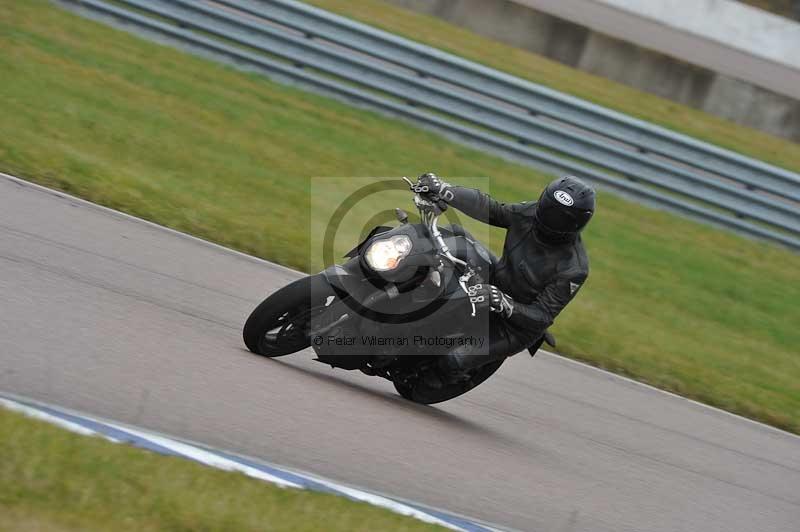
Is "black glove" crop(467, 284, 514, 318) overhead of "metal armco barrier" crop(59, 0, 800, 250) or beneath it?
overhead

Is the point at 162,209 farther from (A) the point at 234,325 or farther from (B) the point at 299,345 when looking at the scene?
(B) the point at 299,345

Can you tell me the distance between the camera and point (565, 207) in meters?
6.16

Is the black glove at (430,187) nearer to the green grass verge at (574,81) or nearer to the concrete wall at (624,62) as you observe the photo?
the green grass verge at (574,81)

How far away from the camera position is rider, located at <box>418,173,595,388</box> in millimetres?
6245

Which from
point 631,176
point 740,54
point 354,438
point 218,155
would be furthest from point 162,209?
point 740,54

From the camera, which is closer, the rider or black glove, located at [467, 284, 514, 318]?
black glove, located at [467, 284, 514, 318]

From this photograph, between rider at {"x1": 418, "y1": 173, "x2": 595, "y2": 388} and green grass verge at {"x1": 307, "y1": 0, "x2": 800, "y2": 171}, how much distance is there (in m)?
12.1

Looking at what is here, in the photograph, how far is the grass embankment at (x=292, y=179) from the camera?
31.6ft

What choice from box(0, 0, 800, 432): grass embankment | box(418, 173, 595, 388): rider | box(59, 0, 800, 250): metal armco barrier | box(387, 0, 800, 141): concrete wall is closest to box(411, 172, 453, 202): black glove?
box(418, 173, 595, 388): rider

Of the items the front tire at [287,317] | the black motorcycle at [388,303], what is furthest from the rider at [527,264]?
the front tire at [287,317]

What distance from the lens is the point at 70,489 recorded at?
155 inches

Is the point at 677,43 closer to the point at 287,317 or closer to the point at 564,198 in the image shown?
the point at 564,198

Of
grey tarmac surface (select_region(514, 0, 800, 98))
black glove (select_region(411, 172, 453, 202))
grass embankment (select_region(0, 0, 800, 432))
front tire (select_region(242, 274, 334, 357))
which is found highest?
black glove (select_region(411, 172, 453, 202))

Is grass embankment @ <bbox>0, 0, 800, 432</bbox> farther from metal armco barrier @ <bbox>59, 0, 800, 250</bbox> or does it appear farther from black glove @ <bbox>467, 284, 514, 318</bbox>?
black glove @ <bbox>467, 284, 514, 318</bbox>
